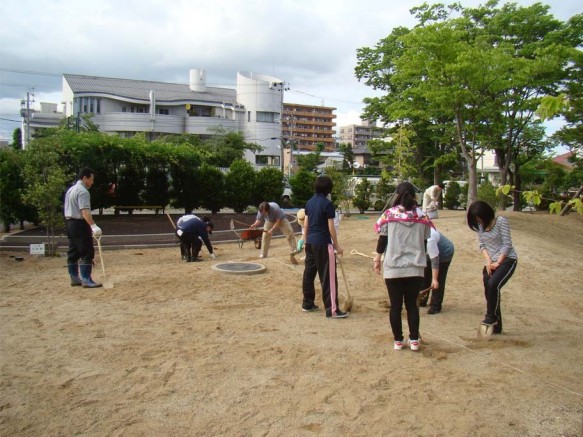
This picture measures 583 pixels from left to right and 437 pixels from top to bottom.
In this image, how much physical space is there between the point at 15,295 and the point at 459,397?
18.9ft

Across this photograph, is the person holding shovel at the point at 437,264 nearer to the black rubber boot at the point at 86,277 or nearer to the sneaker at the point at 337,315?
the sneaker at the point at 337,315

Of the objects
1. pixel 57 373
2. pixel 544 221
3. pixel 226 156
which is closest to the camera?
pixel 57 373

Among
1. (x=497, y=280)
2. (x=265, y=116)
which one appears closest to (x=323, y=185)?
(x=497, y=280)

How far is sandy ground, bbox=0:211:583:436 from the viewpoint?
339 centimetres

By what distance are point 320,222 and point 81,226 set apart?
3.40 m

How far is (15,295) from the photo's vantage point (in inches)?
268

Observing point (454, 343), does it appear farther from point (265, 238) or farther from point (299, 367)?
point (265, 238)

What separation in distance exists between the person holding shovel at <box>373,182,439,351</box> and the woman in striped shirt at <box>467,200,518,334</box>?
32.4 inches

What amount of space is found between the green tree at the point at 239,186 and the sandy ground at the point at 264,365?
41.7 feet

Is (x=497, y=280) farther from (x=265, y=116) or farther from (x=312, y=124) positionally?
(x=312, y=124)

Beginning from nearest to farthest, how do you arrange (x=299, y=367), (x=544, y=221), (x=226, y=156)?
(x=299, y=367) → (x=544, y=221) → (x=226, y=156)

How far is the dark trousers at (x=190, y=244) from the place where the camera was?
31.9 ft

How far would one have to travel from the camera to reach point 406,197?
180 inches

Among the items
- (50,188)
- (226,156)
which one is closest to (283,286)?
(50,188)
